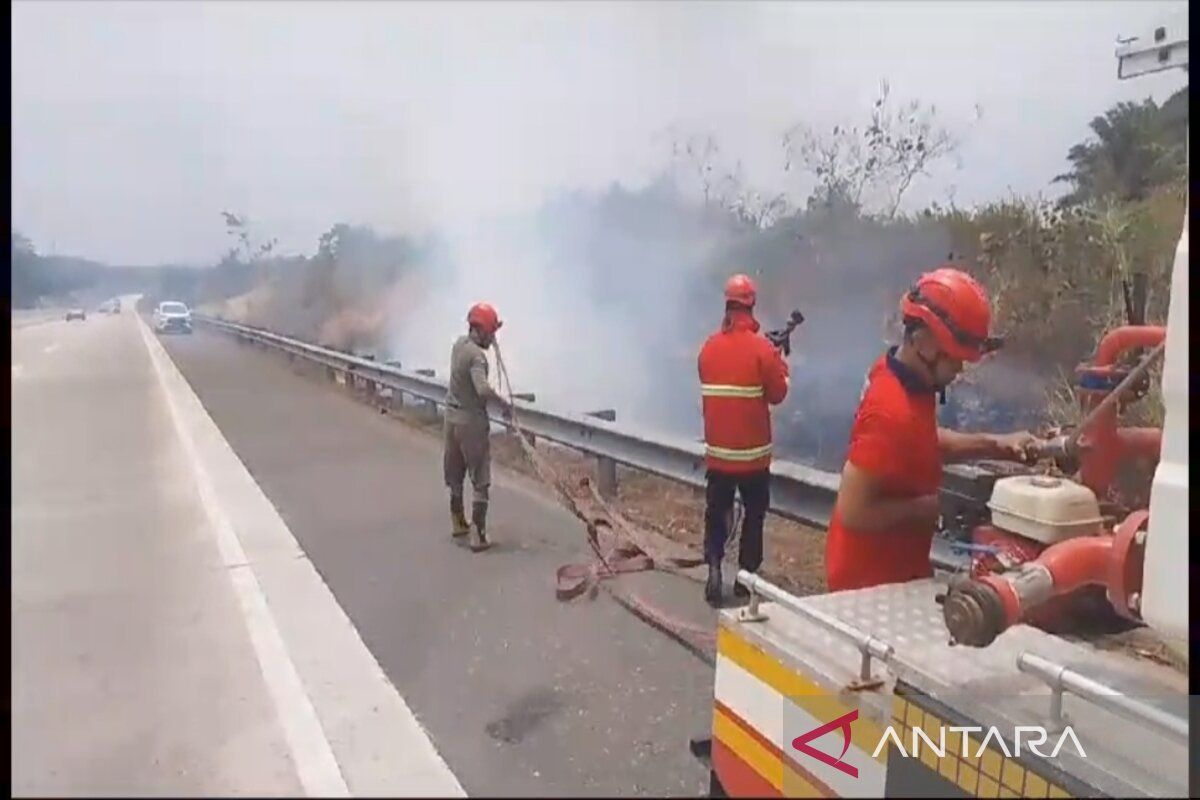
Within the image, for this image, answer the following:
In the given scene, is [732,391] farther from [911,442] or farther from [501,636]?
[911,442]

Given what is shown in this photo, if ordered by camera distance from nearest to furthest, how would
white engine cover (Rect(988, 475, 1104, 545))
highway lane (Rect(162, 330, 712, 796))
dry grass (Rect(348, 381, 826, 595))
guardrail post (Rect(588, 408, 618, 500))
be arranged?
white engine cover (Rect(988, 475, 1104, 545)), highway lane (Rect(162, 330, 712, 796)), dry grass (Rect(348, 381, 826, 595)), guardrail post (Rect(588, 408, 618, 500))

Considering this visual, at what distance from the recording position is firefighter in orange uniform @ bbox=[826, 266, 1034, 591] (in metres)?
2.57

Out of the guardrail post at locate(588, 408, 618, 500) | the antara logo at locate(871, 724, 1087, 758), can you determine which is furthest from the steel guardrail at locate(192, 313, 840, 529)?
the antara logo at locate(871, 724, 1087, 758)

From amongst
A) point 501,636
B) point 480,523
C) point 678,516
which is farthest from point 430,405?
point 501,636

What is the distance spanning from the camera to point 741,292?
4.55 metres

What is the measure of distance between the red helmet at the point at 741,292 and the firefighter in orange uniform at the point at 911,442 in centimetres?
180

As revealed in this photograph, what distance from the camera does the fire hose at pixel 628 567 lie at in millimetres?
3932

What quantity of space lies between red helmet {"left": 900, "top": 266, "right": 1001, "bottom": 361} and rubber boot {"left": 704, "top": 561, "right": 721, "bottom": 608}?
6.86ft

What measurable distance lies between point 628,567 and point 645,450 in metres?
1.46

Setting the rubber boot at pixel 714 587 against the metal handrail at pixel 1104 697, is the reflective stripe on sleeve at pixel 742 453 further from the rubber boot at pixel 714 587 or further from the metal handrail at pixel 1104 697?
the metal handrail at pixel 1104 697

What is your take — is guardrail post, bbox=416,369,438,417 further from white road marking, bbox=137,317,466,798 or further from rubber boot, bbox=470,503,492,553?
white road marking, bbox=137,317,466,798

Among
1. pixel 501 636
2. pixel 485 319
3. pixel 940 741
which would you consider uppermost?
pixel 485 319

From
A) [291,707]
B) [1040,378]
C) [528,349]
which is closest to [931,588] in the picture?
[291,707]

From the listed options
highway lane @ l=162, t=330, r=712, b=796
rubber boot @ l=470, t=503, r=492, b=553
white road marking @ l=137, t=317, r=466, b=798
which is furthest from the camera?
rubber boot @ l=470, t=503, r=492, b=553
